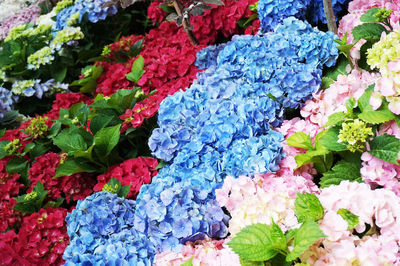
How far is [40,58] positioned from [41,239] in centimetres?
166

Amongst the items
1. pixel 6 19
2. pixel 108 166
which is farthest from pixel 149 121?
pixel 6 19

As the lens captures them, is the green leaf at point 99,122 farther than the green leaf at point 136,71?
No

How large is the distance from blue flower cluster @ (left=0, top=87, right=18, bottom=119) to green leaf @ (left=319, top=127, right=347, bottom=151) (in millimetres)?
2479

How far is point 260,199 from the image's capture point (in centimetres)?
134

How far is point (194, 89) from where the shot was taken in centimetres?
193

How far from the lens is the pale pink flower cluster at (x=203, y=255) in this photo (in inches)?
49.3

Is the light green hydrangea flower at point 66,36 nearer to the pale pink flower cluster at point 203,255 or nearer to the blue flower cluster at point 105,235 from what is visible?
the blue flower cluster at point 105,235

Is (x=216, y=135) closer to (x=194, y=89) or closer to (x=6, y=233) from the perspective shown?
(x=194, y=89)

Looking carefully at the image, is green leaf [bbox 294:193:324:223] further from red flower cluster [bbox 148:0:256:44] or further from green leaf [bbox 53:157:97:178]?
red flower cluster [bbox 148:0:256:44]

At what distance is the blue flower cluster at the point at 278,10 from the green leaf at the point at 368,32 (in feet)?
1.94

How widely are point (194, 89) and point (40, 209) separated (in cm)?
99

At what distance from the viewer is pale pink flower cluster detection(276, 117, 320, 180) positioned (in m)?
1.54

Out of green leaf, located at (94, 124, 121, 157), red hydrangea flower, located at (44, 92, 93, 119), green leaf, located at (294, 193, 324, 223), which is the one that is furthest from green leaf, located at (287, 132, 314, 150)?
red hydrangea flower, located at (44, 92, 93, 119)

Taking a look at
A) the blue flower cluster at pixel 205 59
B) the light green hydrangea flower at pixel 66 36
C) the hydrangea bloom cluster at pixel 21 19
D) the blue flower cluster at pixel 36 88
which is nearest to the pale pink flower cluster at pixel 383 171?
the blue flower cluster at pixel 205 59
